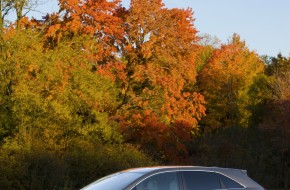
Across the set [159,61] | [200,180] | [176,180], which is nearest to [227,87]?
[159,61]

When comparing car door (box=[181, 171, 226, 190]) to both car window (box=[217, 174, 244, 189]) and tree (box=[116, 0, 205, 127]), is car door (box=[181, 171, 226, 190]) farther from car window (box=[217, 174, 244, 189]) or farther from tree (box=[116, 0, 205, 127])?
tree (box=[116, 0, 205, 127])

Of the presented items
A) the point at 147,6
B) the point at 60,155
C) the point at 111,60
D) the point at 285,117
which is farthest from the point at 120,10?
the point at 60,155

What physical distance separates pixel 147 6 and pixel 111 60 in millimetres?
4703

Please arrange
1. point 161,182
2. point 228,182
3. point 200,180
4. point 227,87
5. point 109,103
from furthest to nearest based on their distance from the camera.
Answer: point 227,87 < point 109,103 < point 228,182 < point 200,180 < point 161,182

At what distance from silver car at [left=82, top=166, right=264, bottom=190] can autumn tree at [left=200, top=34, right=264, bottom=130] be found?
42.7 m

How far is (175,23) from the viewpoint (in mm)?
42344

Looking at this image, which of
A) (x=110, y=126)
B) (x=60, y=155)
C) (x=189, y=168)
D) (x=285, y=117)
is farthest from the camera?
(x=285, y=117)

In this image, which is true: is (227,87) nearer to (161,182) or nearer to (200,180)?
(200,180)

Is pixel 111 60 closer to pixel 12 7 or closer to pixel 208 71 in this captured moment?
pixel 12 7

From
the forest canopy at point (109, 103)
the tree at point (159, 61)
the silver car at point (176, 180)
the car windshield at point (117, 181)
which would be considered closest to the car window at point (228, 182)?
the silver car at point (176, 180)

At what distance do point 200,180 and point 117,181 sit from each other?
1.44 metres

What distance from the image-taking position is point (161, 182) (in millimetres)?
10297

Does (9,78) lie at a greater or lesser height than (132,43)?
lesser

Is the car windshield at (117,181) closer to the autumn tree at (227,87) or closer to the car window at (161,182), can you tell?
the car window at (161,182)
